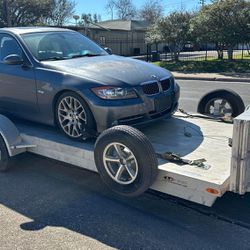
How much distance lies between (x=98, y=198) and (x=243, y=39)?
773 inches

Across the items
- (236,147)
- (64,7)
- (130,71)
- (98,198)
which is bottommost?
(98,198)

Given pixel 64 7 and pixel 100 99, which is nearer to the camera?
pixel 100 99

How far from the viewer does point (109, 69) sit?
188 inches

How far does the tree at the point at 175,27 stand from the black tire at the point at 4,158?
838 inches

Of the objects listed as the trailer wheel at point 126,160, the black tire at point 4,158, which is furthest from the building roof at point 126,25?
the trailer wheel at point 126,160

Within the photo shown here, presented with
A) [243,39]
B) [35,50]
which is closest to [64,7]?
[243,39]

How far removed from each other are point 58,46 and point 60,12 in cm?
4970

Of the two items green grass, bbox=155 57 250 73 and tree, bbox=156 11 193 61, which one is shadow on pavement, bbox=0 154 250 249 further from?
tree, bbox=156 11 193 61

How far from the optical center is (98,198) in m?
4.37

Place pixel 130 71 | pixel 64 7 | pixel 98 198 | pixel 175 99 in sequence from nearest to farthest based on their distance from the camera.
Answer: pixel 98 198 < pixel 130 71 < pixel 175 99 < pixel 64 7

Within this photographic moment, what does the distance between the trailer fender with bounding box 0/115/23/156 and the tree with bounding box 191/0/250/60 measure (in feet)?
62.2

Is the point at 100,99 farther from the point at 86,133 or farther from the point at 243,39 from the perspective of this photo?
the point at 243,39

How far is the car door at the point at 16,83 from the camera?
5.22m

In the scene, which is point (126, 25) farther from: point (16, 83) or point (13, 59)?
point (13, 59)
